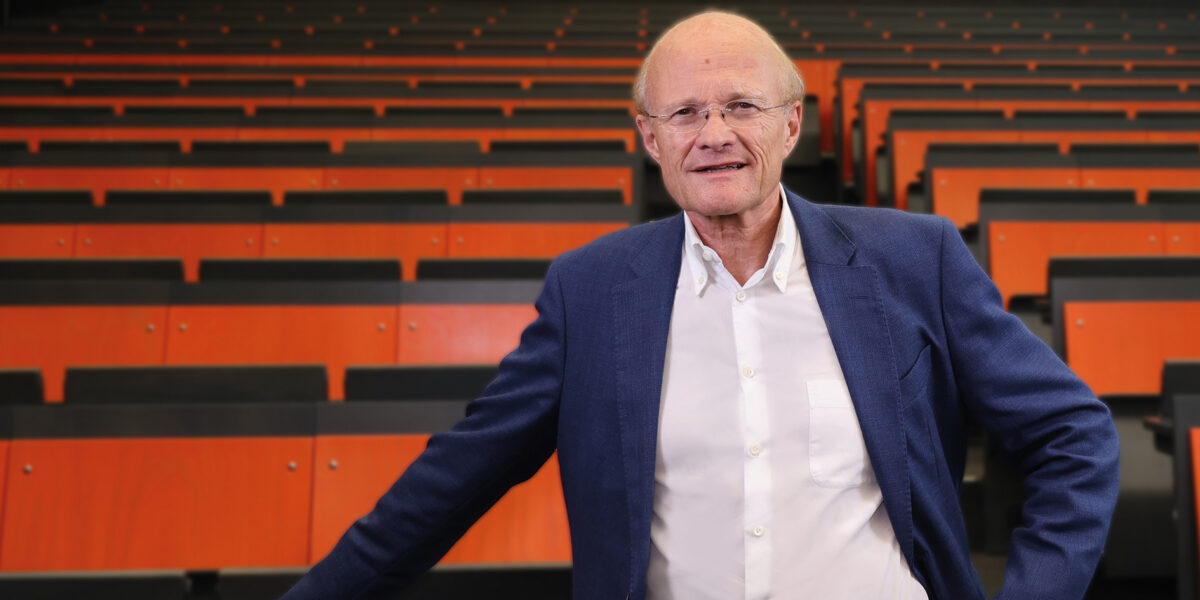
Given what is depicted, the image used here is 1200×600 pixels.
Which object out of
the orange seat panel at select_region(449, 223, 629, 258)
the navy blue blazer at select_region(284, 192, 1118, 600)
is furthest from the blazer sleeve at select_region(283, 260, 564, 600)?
the orange seat panel at select_region(449, 223, 629, 258)

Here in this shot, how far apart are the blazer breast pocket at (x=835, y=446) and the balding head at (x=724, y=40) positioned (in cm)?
10

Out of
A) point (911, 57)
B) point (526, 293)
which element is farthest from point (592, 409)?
point (911, 57)

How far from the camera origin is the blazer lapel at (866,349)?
25 cm

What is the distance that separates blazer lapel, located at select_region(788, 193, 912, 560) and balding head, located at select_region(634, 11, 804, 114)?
0.05m

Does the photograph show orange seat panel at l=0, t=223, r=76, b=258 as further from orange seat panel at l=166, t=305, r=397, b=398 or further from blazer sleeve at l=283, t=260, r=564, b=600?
blazer sleeve at l=283, t=260, r=564, b=600

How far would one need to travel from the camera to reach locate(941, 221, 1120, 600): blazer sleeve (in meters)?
0.23

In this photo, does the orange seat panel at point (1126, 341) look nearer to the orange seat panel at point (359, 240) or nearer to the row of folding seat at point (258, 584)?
the row of folding seat at point (258, 584)

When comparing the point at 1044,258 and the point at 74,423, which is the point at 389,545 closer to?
the point at 74,423

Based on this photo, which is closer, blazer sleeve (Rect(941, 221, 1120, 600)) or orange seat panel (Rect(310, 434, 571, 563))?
blazer sleeve (Rect(941, 221, 1120, 600))

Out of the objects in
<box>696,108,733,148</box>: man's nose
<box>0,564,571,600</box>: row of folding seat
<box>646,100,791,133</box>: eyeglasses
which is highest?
<box>646,100,791,133</box>: eyeglasses

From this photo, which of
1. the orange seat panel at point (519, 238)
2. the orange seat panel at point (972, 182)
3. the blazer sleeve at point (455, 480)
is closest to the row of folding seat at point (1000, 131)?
the orange seat panel at point (972, 182)

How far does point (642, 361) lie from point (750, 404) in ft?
0.12

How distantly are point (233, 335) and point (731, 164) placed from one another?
1.69 feet

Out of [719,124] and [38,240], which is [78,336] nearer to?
[38,240]
